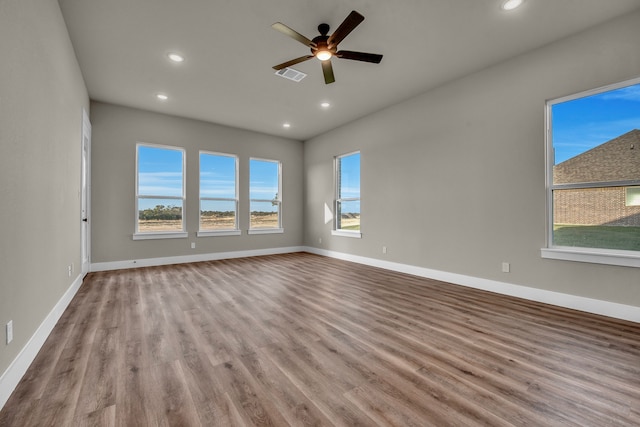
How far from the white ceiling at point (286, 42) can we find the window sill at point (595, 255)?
2366 millimetres

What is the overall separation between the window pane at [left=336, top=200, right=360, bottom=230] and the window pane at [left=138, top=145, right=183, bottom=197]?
3.46m

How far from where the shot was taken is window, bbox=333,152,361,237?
603cm

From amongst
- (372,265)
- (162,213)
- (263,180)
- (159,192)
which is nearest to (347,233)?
(372,265)

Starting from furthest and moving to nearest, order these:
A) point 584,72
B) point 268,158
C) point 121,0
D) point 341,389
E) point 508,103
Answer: point 268,158
point 508,103
point 584,72
point 121,0
point 341,389

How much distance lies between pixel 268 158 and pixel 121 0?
4.49 metres

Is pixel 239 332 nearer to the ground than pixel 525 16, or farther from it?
nearer to the ground

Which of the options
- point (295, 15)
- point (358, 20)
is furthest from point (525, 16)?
point (295, 15)

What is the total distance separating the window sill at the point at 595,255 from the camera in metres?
2.76

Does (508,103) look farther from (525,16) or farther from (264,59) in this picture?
(264,59)

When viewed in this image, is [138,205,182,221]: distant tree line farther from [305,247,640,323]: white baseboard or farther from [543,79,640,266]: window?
[543,79,640,266]: window

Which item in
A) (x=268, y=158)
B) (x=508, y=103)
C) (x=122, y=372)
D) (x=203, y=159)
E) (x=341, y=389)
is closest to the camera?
(x=341, y=389)

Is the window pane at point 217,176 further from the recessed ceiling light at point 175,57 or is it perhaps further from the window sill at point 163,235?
the recessed ceiling light at point 175,57

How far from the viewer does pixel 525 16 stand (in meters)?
2.81

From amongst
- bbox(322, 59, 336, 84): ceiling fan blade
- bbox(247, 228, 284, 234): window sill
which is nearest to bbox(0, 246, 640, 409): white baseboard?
bbox(247, 228, 284, 234): window sill
